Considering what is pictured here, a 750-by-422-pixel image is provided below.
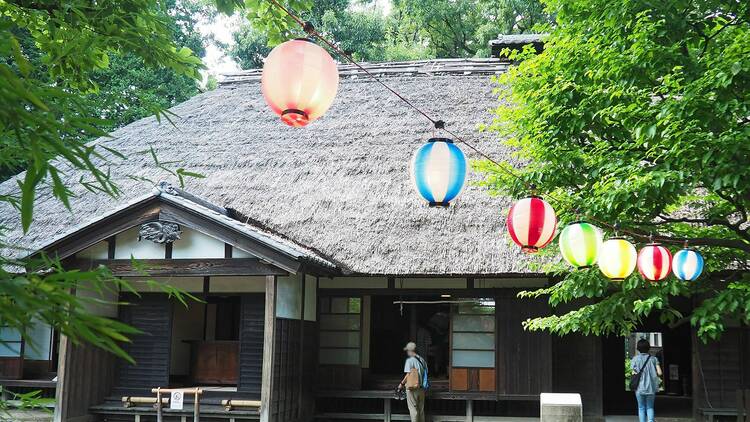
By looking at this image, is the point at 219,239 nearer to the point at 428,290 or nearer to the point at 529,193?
the point at 428,290

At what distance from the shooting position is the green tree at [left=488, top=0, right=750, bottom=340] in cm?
588

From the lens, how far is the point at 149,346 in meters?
11.0

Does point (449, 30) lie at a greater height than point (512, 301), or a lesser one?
greater

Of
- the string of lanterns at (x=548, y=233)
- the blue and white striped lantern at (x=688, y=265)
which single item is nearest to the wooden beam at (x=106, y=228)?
the string of lanterns at (x=548, y=233)

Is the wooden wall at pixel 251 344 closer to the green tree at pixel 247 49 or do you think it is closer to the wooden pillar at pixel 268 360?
the wooden pillar at pixel 268 360

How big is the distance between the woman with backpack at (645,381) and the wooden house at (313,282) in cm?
93

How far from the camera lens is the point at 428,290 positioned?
11352mm


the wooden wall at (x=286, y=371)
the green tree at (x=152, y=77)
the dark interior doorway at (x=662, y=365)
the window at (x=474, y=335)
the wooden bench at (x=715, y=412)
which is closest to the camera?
the wooden wall at (x=286, y=371)

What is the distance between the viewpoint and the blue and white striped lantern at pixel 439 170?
6500 millimetres

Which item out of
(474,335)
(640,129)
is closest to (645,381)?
(474,335)

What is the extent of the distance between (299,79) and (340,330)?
732cm

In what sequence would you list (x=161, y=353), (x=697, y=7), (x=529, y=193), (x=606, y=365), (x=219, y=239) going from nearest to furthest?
(x=697, y=7) → (x=529, y=193) → (x=219, y=239) → (x=161, y=353) → (x=606, y=365)

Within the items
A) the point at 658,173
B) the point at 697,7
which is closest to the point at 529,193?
the point at 658,173

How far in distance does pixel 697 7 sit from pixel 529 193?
7.81 ft
